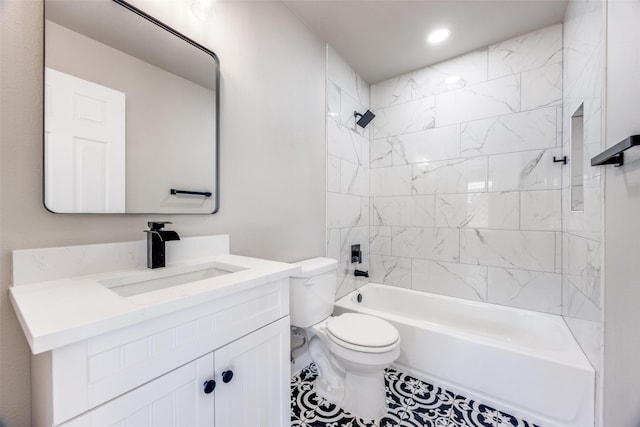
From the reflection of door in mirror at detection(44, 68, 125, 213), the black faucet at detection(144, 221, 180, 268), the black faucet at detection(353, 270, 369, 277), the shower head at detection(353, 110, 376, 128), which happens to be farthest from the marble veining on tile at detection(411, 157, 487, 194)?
the reflection of door in mirror at detection(44, 68, 125, 213)

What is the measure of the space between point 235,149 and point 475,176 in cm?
200

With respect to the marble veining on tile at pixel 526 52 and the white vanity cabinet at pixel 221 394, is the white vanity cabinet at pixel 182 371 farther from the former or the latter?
the marble veining on tile at pixel 526 52

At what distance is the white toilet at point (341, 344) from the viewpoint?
4.69 feet

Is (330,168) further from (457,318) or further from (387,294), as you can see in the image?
(457,318)

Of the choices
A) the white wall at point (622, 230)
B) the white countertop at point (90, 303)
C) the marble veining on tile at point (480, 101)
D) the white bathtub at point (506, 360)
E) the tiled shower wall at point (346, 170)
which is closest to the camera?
the white countertop at point (90, 303)

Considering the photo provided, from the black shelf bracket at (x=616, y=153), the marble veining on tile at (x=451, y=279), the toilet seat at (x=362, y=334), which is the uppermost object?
the black shelf bracket at (x=616, y=153)

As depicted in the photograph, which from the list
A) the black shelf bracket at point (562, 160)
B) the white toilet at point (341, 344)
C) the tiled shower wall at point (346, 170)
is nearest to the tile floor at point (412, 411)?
the white toilet at point (341, 344)

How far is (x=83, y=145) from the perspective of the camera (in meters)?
0.92

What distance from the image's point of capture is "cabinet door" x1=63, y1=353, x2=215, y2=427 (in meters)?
0.60

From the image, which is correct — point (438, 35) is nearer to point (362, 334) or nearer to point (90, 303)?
point (362, 334)

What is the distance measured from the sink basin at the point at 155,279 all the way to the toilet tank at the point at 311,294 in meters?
0.52

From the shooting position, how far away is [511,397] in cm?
151

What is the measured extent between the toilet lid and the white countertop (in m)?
0.76

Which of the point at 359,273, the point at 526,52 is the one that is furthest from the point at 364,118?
the point at 359,273
